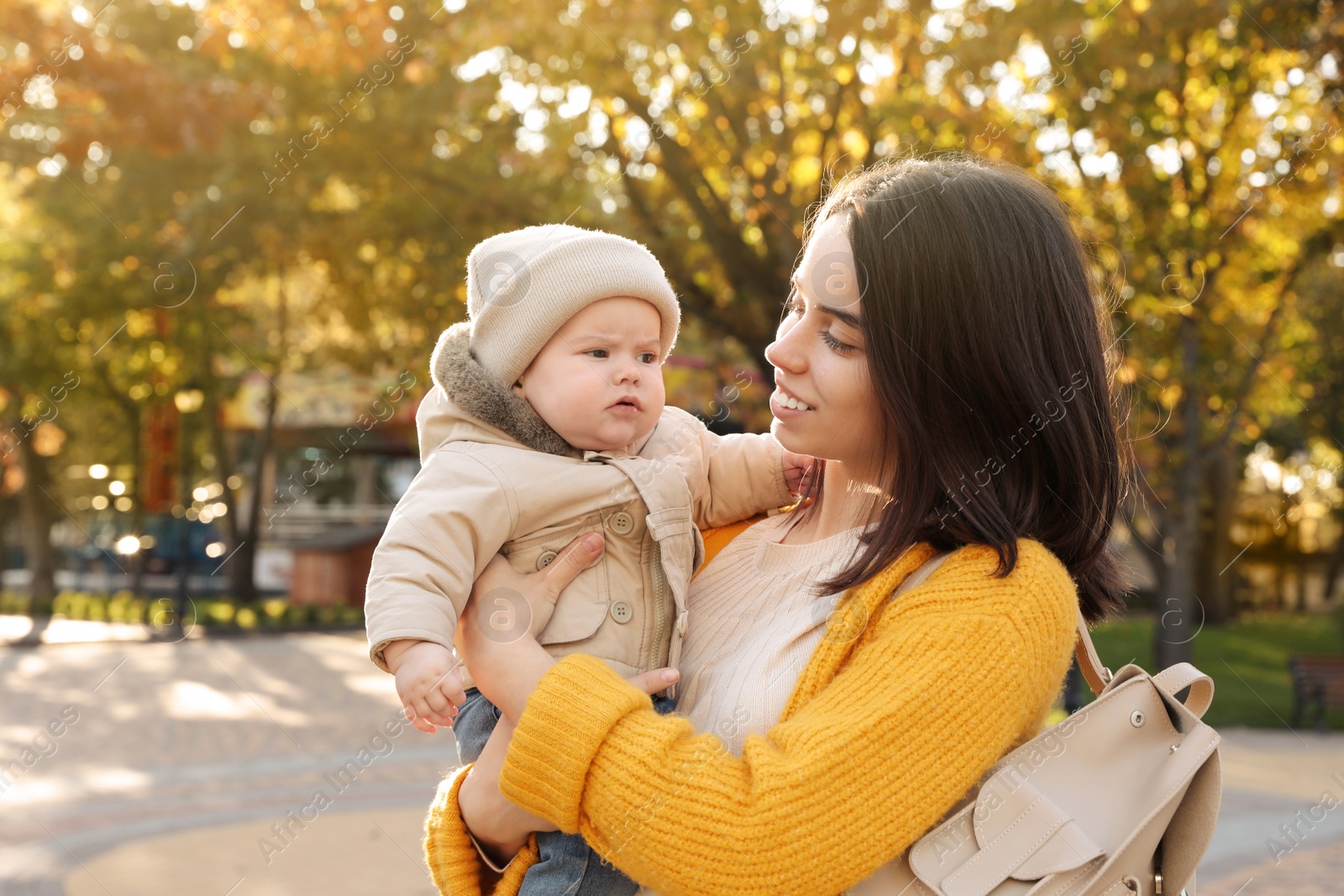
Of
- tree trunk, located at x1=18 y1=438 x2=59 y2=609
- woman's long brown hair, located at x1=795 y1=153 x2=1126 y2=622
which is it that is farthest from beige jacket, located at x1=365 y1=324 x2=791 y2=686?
tree trunk, located at x1=18 y1=438 x2=59 y2=609

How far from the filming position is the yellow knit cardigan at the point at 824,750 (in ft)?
4.92

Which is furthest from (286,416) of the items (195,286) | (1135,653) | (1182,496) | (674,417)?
(674,417)

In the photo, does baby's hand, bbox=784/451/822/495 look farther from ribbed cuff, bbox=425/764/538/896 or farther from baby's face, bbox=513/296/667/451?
ribbed cuff, bbox=425/764/538/896

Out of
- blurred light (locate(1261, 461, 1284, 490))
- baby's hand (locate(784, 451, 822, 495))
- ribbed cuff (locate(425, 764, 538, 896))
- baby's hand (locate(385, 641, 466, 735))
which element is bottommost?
blurred light (locate(1261, 461, 1284, 490))

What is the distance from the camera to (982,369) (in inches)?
69.1

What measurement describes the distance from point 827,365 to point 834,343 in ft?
0.12

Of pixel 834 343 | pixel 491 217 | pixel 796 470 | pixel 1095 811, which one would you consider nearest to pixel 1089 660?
pixel 1095 811

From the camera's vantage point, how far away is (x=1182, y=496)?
11.6 meters

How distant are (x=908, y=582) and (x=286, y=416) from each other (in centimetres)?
2463

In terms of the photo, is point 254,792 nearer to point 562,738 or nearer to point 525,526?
point 525,526

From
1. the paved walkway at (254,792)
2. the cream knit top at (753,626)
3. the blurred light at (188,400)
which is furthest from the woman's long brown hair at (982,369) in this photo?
the blurred light at (188,400)

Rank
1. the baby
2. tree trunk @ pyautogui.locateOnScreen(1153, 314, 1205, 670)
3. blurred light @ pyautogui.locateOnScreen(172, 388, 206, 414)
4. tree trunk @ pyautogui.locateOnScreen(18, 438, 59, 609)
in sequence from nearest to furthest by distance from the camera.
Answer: the baby, tree trunk @ pyautogui.locateOnScreen(1153, 314, 1205, 670), blurred light @ pyautogui.locateOnScreen(172, 388, 206, 414), tree trunk @ pyautogui.locateOnScreen(18, 438, 59, 609)

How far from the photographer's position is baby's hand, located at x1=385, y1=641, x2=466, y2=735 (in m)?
1.74

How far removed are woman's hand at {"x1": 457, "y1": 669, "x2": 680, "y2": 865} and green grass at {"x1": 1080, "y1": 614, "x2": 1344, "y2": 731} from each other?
7.49m
